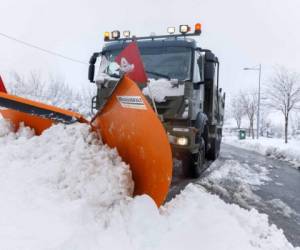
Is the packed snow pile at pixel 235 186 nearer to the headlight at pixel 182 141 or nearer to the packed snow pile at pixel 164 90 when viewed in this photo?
the headlight at pixel 182 141

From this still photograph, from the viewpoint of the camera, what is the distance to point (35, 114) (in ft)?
12.0

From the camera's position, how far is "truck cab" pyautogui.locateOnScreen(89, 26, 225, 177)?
476 centimetres

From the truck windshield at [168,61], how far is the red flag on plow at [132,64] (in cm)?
211

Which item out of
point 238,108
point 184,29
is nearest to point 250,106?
point 238,108

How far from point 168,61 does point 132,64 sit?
245 centimetres

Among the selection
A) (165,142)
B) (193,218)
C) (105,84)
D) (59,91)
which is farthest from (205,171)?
(59,91)

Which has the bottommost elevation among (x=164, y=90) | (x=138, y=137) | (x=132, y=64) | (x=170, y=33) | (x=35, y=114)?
(x=138, y=137)

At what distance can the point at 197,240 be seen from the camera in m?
2.58

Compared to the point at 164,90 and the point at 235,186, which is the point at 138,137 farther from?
the point at 235,186

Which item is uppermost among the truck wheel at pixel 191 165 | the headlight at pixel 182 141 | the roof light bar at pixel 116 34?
the roof light bar at pixel 116 34

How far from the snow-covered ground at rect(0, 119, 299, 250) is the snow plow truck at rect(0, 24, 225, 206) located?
0.23 m

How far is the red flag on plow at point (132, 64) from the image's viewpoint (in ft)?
9.51

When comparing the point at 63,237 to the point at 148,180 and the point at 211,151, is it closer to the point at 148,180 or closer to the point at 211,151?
the point at 148,180

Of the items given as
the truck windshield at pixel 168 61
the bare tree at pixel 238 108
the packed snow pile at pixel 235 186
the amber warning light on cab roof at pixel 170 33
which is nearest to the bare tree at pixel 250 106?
the bare tree at pixel 238 108
